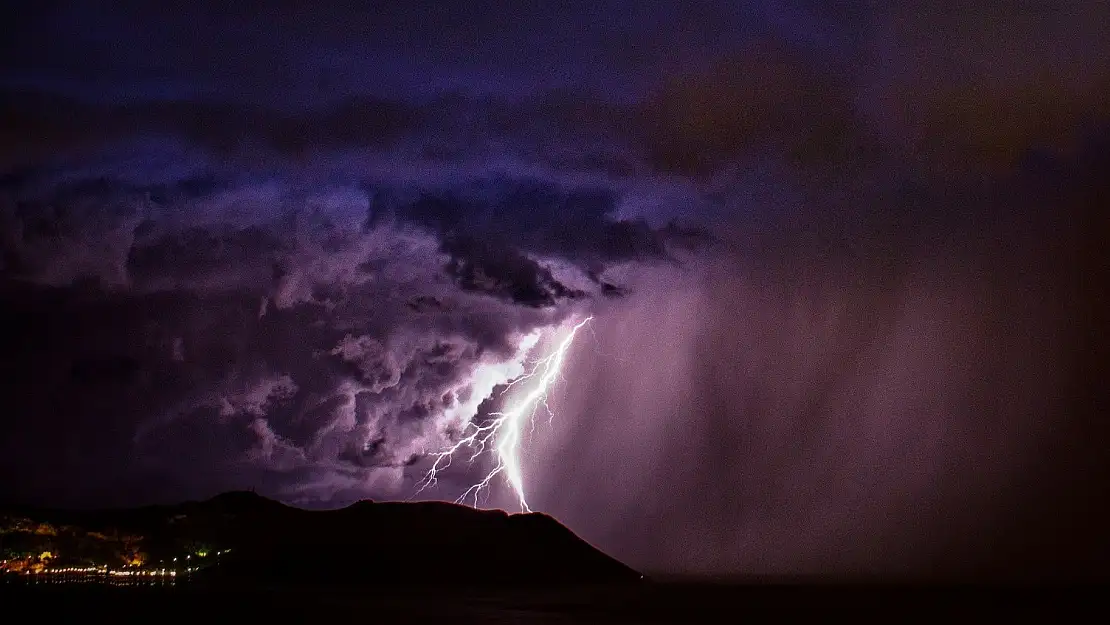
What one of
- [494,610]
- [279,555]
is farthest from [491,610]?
[279,555]

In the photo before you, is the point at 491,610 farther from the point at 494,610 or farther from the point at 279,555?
the point at 279,555

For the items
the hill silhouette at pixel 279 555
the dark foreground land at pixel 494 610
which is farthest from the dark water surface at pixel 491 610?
the hill silhouette at pixel 279 555

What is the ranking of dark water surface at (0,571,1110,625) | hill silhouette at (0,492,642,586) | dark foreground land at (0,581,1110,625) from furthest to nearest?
hill silhouette at (0,492,642,586)
dark foreground land at (0,581,1110,625)
dark water surface at (0,571,1110,625)

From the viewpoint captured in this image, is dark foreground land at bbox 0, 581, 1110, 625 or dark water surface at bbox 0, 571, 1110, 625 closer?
dark water surface at bbox 0, 571, 1110, 625

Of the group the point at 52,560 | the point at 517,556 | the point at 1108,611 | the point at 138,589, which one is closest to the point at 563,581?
the point at 517,556

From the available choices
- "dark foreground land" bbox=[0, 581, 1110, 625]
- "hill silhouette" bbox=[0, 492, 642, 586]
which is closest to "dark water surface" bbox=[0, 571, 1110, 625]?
"dark foreground land" bbox=[0, 581, 1110, 625]

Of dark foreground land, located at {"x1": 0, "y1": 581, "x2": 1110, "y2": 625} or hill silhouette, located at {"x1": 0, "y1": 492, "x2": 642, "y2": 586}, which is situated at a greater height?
hill silhouette, located at {"x1": 0, "y1": 492, "x2": 642, "y2": 586}

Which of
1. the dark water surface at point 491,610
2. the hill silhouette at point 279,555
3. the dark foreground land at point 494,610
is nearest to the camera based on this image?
the dark water surface at point 491,610

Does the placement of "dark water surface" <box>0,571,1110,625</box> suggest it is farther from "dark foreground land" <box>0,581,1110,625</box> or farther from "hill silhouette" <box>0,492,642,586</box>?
"hill silhouette" <box>0,492,642,586</box>

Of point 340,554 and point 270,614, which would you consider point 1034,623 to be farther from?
point 340,554

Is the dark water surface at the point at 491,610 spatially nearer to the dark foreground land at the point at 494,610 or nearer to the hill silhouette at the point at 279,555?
the dark foreground land at the point at 494,610

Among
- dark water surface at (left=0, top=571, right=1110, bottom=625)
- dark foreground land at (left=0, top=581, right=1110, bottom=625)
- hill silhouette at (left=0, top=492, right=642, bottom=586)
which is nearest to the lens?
dark water surface at (left=0, top=571, right=1110, bottom=625)

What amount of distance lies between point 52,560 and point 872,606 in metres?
103

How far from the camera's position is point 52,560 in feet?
458
